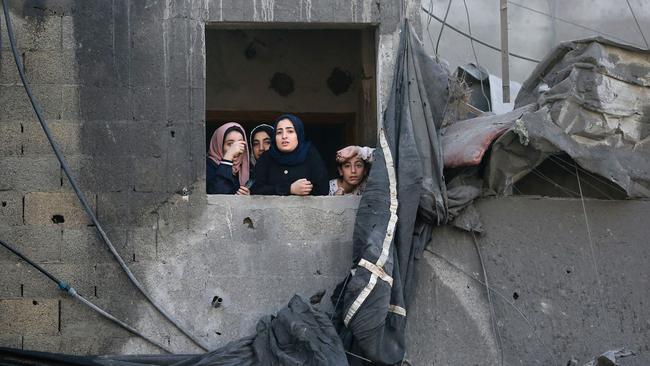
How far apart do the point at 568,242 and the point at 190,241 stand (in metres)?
2.22

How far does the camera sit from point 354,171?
723cm

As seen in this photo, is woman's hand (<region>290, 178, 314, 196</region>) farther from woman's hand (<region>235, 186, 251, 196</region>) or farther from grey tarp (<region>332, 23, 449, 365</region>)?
grey tarp (<region>332, 23, 449, 365</region>)

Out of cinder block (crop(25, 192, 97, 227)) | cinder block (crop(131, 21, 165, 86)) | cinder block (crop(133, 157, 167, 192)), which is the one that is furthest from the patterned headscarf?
cinder block (crop(25, 192, 97, 227))

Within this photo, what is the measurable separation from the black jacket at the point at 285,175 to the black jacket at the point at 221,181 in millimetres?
135

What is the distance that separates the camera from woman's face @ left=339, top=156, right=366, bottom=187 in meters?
7.23

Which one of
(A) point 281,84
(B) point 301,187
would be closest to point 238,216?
(B) point 301,187

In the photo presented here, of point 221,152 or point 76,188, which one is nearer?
point 76,188

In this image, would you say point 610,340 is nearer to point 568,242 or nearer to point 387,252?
point 568,242

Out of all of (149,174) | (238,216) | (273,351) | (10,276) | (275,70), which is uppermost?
(275,70)

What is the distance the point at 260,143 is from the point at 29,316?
72.2 inches

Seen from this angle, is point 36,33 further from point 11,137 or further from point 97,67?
point 11,137

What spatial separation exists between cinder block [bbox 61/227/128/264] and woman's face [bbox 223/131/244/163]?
0.86 meters

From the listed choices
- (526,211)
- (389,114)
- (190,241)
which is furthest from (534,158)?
(190,241)

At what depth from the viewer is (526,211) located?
7.09 metres
